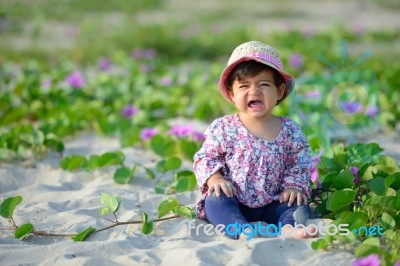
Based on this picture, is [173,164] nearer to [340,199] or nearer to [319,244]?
[340,199]

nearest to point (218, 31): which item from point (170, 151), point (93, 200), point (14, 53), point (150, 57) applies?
point (150, 57)

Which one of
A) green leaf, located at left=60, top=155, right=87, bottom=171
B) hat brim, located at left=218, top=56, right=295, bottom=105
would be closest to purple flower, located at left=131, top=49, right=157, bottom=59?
green leaf, located at left=60, top=155, right=87, bottom=171

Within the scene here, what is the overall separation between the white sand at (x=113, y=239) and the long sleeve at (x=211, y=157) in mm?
220

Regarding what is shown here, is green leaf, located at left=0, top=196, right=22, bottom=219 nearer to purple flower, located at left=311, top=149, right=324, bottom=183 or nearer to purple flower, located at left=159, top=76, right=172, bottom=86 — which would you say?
purple flower, located at left=311, top=149, right=324, bottom=183

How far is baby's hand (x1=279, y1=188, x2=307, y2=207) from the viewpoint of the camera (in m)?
2.76

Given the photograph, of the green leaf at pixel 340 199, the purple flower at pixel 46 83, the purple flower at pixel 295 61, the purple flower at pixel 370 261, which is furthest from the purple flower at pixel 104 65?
the purple flower at pixel 370 261

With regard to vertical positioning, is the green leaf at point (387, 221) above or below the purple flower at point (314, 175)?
below

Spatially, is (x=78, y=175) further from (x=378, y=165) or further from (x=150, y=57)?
(x=150, y=57)

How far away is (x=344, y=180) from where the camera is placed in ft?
9.65

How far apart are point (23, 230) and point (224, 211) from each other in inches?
32.2

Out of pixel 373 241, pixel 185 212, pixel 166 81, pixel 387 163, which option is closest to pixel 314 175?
pixel 387 163

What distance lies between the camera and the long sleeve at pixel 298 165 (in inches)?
111

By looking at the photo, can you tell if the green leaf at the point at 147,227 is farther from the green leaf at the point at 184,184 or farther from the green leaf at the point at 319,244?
the green leaf at the point at 319,244

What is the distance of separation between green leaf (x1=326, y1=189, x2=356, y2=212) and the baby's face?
0.45 metres
